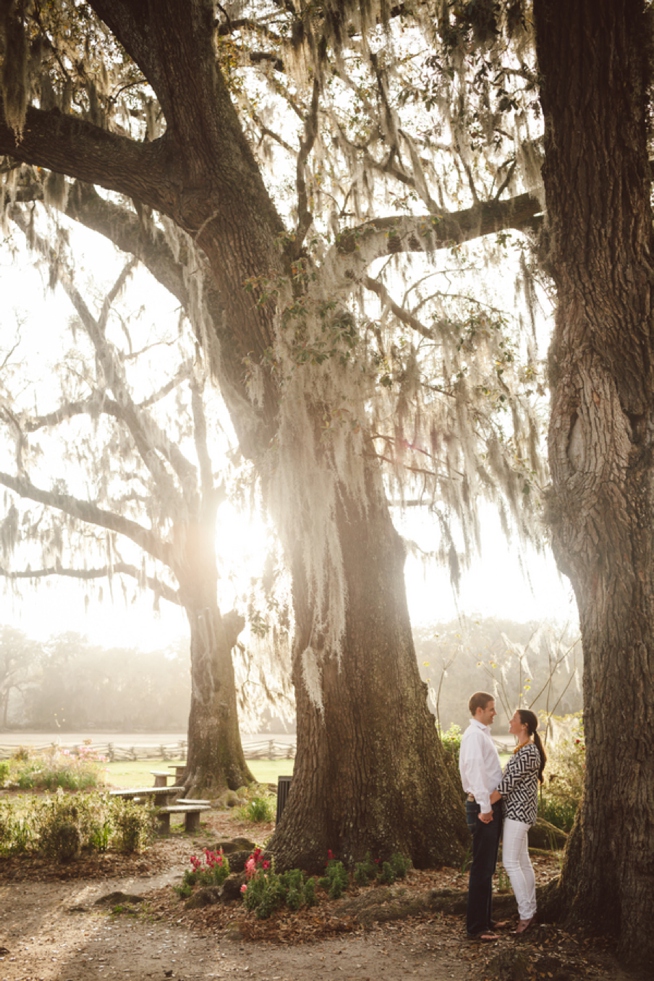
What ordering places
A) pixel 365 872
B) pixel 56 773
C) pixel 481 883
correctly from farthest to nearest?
1. pixel 56 773
2. pixel 365 872
3. pixel 481 883

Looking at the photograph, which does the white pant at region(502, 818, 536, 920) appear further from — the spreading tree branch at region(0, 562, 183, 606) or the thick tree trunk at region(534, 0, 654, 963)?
the spreading tree branch at region(0, 562, 183, 606)

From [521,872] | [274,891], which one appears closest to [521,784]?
[521,872]

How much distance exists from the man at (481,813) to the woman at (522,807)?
0.21 ft

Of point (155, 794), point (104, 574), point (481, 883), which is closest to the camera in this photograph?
point (481, 883)

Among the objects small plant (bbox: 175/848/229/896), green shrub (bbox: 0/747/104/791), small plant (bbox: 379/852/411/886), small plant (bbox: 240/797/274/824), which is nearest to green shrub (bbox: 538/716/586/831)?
small plant (bbox: 379/852/411/886)

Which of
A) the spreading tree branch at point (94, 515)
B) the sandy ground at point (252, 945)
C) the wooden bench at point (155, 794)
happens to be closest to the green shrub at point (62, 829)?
the sandy ground at point (252, 945)

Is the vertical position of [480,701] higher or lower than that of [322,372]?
lower

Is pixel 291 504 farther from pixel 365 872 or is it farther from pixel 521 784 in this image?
pixel 365 872

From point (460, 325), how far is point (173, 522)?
6.66m

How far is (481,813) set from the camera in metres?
3.95

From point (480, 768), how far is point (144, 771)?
562 inches

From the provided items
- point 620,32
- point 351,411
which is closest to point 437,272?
point 351,411

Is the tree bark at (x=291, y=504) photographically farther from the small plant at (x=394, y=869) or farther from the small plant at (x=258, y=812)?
the small plant at (x=258, y=812)

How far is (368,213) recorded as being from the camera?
6.61 metres
